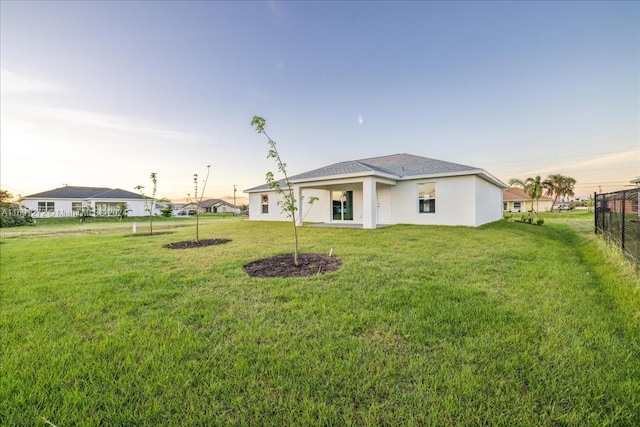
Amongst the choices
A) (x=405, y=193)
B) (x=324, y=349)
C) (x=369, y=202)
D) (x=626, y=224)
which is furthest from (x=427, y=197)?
(x=324, y=349)

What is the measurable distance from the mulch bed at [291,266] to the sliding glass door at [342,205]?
10.8m

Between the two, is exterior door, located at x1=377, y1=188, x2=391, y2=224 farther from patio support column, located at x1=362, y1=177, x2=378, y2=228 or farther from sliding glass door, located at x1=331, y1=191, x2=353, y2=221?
patio support column, located at x1=362, y1=177, x2=378, y2=228

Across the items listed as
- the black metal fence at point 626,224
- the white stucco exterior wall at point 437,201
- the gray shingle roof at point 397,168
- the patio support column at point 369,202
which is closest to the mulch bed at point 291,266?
the white stucco exterior wall at point 437,201

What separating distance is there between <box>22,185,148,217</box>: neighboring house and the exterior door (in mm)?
31366

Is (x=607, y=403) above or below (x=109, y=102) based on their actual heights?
below

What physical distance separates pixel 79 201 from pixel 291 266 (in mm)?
46058

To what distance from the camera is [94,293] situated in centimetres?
416

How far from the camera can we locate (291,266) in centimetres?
577

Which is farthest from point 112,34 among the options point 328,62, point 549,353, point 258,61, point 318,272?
point 549,353

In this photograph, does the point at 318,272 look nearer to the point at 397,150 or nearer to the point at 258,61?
the point at 258,61

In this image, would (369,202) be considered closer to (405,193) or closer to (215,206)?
(405,193)

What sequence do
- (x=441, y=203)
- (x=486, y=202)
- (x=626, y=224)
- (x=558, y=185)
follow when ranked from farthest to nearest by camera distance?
(x=558, y=185), (x=486, y=202), (x=441, y=203), (x=626, y=224)

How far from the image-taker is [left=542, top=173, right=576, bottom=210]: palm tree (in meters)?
51.8

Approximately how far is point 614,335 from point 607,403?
5.00ft
